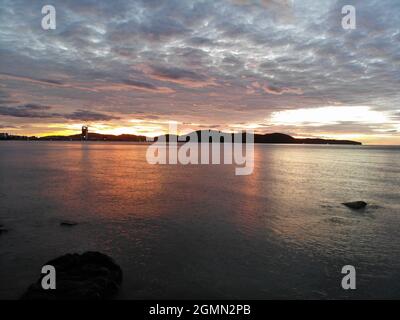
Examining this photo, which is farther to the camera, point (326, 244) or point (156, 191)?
point (156, 191)

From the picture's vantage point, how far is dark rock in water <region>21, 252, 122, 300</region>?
13.8 meters

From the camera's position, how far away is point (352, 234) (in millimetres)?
25469

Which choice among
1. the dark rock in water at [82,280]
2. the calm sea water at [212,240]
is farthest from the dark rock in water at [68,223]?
the dark rock in water at [82,280]

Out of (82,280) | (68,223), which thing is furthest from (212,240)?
(68,223)

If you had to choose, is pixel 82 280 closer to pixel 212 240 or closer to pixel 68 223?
pixel 212 240

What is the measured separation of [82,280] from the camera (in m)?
15.1

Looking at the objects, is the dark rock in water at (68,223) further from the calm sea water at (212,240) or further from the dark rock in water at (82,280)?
the dark rock in water at (82,280)

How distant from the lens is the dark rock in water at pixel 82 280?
13750mm

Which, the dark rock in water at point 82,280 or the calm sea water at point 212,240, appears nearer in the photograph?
the dark rock in water at point 82,280
